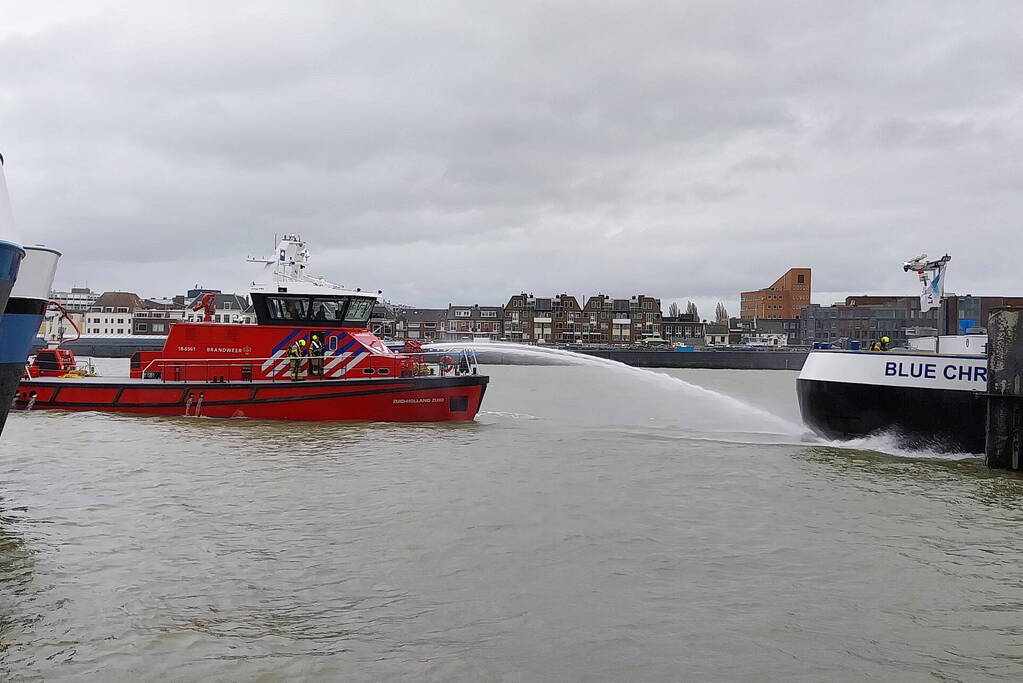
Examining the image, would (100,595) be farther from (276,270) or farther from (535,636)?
(276,270)

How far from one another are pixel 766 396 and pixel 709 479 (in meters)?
Answer: 28.4

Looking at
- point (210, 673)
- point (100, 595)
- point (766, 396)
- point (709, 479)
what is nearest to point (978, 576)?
point (709, 479)

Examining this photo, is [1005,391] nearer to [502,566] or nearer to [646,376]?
[502,566]

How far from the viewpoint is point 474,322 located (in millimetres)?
151750

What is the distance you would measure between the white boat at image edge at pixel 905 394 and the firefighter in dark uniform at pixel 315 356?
13.1 meters

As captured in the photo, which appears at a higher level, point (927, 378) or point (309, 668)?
point (927, 378)

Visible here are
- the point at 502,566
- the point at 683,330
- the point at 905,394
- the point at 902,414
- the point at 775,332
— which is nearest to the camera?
the point at 502,566

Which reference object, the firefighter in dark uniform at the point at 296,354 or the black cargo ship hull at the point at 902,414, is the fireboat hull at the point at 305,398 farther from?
the black cargo ship hull at the point at 902,414

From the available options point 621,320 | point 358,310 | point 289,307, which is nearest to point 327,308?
point 358,310

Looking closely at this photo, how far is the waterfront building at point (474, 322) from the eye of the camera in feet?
488

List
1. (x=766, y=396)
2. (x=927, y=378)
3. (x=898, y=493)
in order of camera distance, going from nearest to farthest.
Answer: (x=898, y=493)
(x=927, y=378)
(x=766, y=396)

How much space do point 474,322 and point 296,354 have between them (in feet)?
421

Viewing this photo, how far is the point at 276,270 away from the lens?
2458 centimetres

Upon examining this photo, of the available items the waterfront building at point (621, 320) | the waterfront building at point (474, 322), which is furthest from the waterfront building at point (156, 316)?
the waterfront building at point (621, 320)
